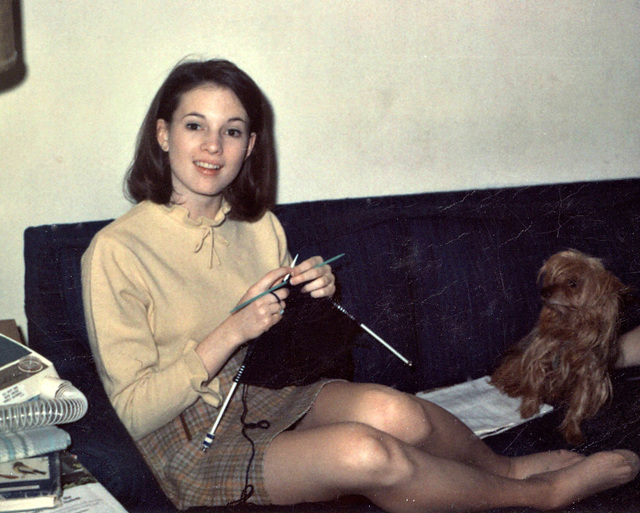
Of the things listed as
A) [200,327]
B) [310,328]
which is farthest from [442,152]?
[200,327]

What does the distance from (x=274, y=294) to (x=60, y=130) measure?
696mm

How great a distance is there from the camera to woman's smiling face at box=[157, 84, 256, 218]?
1.36 m

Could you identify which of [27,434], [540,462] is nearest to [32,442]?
[27,434]

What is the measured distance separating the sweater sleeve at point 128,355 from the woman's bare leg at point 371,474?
0.67 feet

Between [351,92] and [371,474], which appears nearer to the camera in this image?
[371,474]

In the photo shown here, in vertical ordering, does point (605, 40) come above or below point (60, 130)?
above

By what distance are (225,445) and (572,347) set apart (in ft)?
2.96

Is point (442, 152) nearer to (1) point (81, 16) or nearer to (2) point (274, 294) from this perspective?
(2) point (274, 294)

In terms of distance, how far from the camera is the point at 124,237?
51.2 inches

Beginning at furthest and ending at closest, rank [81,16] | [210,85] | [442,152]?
[442,152] → [81,16] → [210,85]

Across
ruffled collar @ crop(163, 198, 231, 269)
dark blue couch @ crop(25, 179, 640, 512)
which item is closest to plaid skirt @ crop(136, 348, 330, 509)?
ruffled collar @ crop(163, 198, 231, 269)

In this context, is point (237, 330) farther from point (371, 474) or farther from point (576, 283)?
point (576, 283)

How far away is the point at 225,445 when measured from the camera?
4.14ft

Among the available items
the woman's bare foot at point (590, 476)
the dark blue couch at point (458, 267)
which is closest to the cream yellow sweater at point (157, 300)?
the dark blue couch at point (458, 267)
